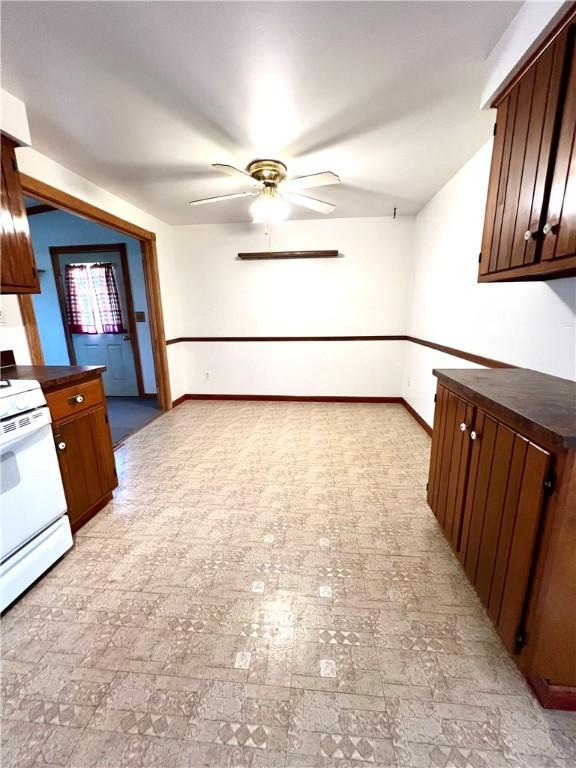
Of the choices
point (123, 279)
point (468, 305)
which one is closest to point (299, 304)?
point (468, 305)

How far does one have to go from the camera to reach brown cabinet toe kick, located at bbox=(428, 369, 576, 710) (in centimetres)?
87

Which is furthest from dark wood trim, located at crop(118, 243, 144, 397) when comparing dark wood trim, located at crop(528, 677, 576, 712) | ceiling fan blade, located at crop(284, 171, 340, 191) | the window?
dark wood trim, located at crop(528, 677, 576, 712)

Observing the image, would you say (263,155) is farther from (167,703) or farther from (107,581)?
(167,703)

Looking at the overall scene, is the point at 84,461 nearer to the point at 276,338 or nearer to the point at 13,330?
the point at 13,330

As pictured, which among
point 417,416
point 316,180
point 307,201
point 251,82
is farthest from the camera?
point 417,416

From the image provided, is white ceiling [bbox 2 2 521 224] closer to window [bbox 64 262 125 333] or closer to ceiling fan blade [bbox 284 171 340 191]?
ceiling fan blade [bbox 284 171 340 191]

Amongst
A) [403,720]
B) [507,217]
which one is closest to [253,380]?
[507,217]

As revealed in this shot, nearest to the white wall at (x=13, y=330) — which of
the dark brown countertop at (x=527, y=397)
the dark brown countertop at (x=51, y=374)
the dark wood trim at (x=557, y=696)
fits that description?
the dark brown countertop at (x=51, y=374)

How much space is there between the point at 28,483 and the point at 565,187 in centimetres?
249

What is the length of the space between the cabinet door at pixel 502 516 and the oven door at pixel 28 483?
6.38ft

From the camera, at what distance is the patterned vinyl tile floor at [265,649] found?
2.96 ft

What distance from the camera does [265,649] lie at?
116 centimetres

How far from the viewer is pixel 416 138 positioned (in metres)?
1.99

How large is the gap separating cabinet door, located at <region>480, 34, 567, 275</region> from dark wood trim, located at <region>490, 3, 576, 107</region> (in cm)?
2
